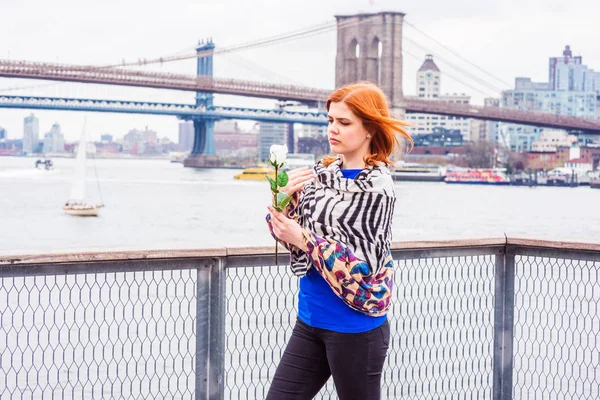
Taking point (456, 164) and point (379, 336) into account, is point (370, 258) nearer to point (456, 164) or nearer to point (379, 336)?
point (379, 336)

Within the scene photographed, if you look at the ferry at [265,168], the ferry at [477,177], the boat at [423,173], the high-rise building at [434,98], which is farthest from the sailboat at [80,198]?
the high-rise building at [434,98]

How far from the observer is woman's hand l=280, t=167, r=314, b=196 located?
1727 mm

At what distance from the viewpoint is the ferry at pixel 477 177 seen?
62750mm

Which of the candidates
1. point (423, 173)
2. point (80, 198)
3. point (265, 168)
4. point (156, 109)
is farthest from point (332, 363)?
point (423, 173)

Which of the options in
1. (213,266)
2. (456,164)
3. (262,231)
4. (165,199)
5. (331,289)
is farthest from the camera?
(456,164)

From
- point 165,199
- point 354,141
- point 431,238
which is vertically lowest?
point 165,199

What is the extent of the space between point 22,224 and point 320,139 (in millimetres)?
33669

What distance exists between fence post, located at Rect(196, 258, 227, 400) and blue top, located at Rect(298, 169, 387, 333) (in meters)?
0.55

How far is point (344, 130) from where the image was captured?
5.68ft

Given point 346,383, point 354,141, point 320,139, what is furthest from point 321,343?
point 320,139

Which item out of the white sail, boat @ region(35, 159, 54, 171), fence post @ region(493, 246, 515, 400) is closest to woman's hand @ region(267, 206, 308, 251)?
fence post @ region(493, 246, 515, 400)

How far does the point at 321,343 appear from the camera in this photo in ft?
5.79

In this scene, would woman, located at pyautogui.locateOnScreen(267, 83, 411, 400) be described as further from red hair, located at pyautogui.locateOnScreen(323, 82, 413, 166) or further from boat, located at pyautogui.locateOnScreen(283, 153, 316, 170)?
boat, located at pyautogui.locateOnScreen(283, 153, 316, 170)

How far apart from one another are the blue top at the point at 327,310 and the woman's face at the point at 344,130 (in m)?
0.05
